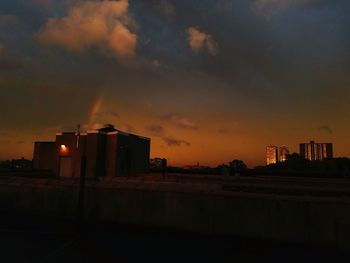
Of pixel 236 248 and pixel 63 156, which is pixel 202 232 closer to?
pixel 236 248

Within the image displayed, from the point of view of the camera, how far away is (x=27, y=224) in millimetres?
10883

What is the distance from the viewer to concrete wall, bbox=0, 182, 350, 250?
8555 millimetres

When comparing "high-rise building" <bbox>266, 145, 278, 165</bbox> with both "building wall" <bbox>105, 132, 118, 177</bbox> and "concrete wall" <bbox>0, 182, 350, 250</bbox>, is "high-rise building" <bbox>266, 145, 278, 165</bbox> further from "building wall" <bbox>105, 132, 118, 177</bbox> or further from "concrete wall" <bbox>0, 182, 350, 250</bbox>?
"concrete wall" <bbox>0, 182, 350, 250</bbox>

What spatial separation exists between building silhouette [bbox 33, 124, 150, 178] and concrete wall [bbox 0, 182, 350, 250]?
25.0 metres

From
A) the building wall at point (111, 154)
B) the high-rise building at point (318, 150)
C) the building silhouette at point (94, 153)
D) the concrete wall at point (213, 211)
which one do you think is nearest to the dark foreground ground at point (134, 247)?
the concrete wall at point (213, 211)

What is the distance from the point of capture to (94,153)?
127 ft

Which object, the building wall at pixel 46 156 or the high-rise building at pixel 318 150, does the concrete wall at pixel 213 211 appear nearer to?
the building wall at pixel 46 156

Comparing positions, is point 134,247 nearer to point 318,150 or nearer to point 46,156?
point 46,156

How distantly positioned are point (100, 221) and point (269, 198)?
5605mm

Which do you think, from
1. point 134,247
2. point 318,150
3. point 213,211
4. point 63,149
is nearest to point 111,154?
point 63,149

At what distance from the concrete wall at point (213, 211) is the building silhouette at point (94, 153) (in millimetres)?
25003

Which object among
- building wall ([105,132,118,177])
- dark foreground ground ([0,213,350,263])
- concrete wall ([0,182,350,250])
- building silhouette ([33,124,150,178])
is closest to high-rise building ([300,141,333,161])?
building silhouette ([33,124,150,178])

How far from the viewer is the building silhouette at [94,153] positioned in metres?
38.8

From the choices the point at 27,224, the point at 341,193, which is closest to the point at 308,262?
the point at 341,193
